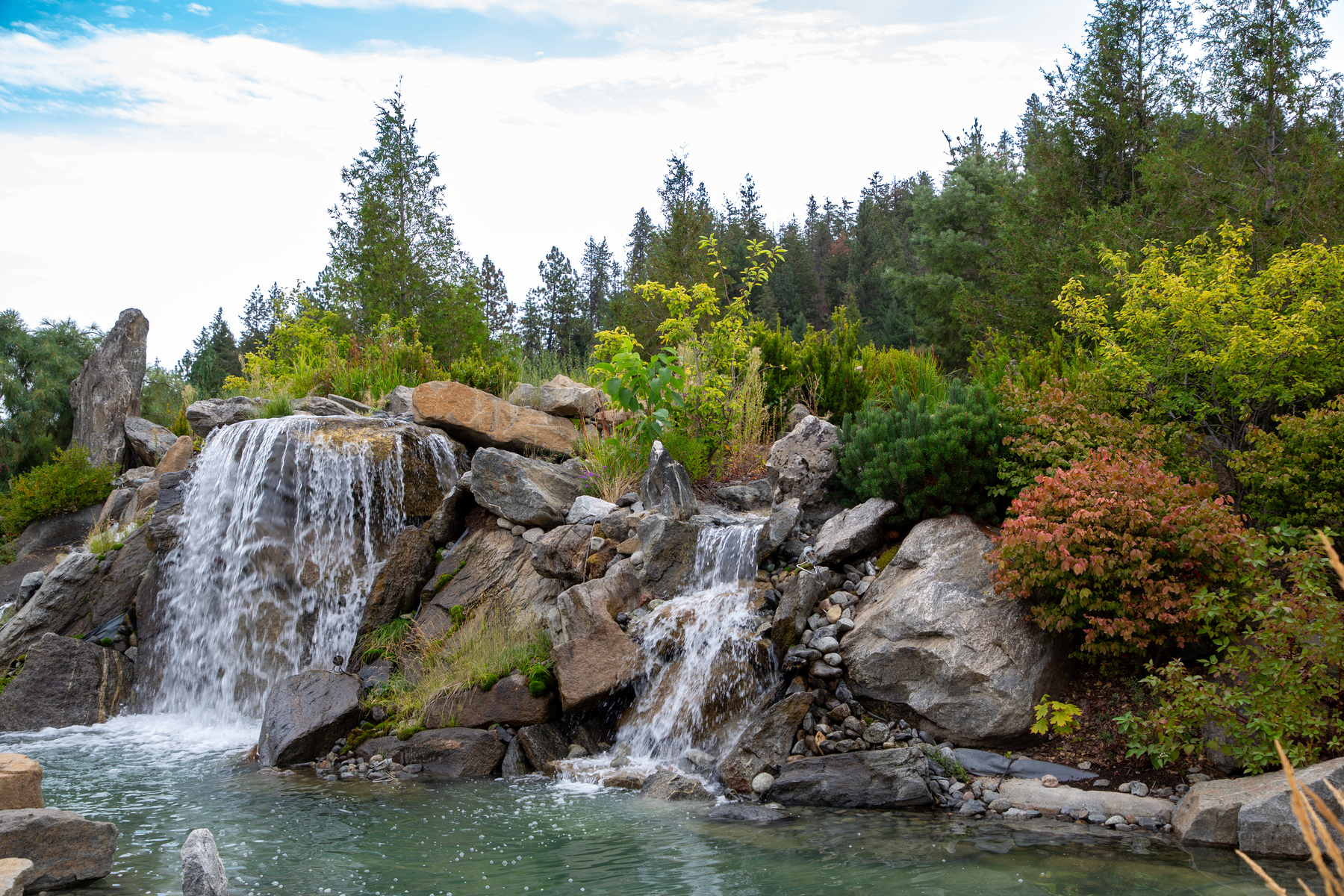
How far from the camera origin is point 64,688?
833 centimetres

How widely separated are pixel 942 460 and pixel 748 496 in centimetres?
252

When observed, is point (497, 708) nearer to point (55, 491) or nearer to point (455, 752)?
point (455, 752)

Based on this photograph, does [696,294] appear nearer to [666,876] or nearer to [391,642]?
[391,642]

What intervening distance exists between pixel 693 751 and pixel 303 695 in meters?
3.51

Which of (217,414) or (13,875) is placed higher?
(217,414)

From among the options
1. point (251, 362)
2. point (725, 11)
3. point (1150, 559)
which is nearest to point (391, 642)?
point (1150, 559)

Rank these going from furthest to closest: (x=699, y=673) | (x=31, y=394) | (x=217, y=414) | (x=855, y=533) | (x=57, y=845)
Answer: (x=31, y=394), (x=217, y=414), (x=855, y=533), (x=699, y=673), (x=57, y=845)

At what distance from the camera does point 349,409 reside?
1189 centimetres

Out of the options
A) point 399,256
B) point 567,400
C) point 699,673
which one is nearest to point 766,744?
point 699,673

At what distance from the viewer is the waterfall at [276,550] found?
28.3 feet

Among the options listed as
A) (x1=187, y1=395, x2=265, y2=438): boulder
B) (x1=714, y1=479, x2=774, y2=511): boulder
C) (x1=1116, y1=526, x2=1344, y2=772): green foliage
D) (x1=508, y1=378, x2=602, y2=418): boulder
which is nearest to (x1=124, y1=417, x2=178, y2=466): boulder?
(x1=187, y1=395, x2=265, y2=438): boulder

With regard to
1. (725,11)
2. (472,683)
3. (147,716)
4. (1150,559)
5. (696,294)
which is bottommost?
(147,716)

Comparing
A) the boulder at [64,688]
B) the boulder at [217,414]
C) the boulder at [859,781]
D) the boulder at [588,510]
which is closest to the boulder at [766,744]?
the boulder at [859,781]

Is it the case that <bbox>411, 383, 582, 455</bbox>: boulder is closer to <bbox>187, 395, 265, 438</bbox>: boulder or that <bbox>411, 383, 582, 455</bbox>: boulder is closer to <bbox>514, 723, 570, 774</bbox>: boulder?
<bbox>187, 395, 265, 438</bbox>: boulder
